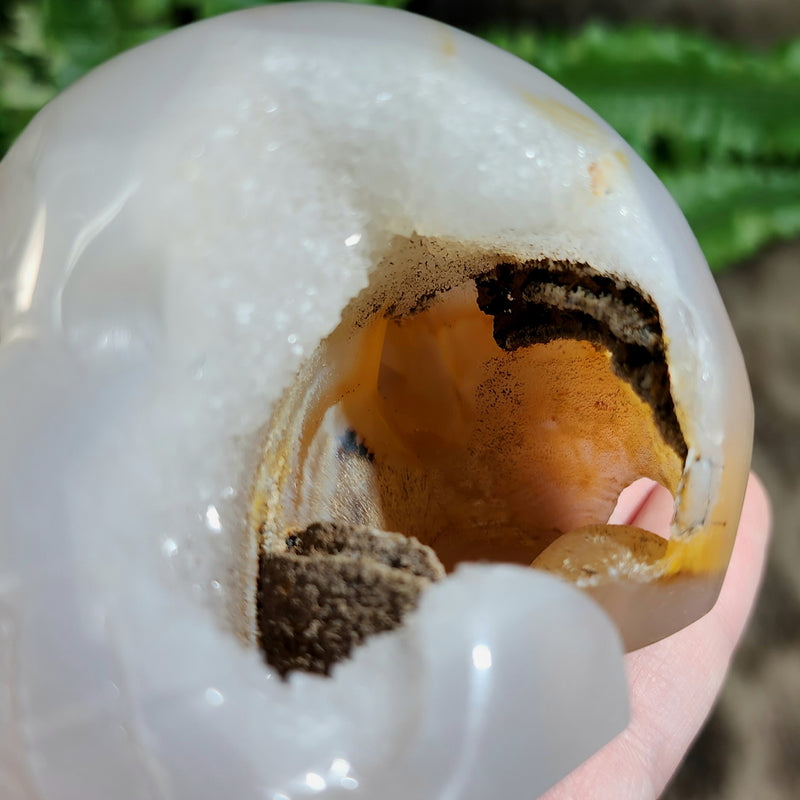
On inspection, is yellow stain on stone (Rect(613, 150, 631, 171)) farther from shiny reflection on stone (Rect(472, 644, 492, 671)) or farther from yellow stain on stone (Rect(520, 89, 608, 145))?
shiny reflection on stone (Rect(472, 644, 492, 671))

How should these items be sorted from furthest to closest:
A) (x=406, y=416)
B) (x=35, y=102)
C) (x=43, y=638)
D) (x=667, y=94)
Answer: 1. (x=667, y=94)
2. (x=35, y=102)
3. (x=406, y=416)
4. (x=43, y=638)

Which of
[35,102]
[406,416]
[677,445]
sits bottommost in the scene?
[406,416]

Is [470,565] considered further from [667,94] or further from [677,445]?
[667,94]

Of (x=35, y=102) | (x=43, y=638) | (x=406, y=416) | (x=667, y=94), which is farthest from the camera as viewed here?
(x=667, y=94)

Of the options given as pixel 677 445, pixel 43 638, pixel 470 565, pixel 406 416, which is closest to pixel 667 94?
pixel 406 416

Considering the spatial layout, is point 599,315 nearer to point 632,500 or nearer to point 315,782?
point 315,782
